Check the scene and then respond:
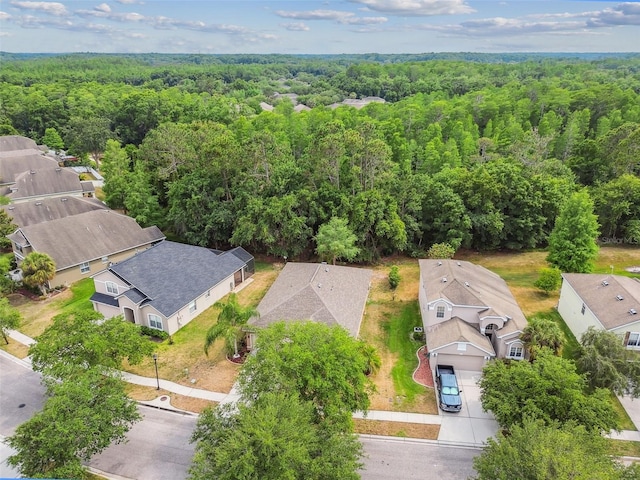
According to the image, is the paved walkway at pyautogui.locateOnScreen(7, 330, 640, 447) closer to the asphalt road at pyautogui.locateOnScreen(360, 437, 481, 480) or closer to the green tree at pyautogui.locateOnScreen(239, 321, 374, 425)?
the asphalt road at pyautogui.locateOnScreen(360, 437, 481, 480)

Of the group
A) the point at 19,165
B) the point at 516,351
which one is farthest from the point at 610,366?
the point at 19,165

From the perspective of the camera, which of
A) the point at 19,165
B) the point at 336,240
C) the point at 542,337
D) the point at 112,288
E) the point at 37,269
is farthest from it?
the point at 19,165

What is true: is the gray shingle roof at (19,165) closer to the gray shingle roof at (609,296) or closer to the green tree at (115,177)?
the green tree at (115,177)

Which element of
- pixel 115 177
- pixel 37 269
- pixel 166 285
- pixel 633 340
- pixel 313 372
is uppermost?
pixel 115 177

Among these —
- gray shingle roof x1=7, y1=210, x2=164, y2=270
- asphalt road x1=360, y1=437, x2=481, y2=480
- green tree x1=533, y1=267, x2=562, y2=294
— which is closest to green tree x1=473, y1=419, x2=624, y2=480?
asphalt road x1=360, y1=437, x2=481, y2=480

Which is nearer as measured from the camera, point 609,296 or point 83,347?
point 83,347

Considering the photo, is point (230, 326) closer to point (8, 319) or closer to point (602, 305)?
point (8, 319)

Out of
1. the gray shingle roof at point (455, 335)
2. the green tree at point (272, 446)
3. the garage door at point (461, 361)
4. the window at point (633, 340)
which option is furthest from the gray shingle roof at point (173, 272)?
the window at point (633, 340)
